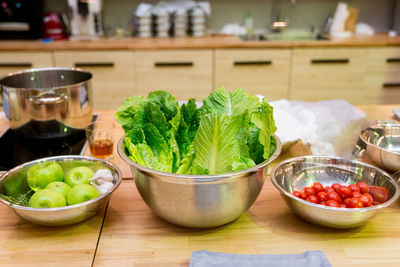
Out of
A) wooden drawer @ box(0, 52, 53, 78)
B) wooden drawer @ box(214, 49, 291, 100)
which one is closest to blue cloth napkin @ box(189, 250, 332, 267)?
wooden drawer @ box(214, 49, 291, 100)

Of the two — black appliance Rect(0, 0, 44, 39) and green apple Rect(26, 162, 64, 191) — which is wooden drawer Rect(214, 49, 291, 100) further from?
green apple Rect(26, 162, 64, 191)

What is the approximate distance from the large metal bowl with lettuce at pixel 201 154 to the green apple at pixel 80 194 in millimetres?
109

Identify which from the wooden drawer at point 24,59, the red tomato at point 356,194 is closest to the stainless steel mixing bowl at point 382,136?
the red tomato at point 356,194

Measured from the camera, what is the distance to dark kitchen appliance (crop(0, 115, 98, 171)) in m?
1.26

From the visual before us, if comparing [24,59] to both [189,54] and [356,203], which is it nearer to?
[189,54]

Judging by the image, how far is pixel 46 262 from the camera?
2.59 feet

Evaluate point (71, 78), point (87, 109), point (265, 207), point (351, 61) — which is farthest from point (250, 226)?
point (351, 61)

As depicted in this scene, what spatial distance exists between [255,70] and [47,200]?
2.36 meters

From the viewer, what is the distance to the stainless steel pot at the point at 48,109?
1255 mm

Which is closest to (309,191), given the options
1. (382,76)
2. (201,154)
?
(201,154)

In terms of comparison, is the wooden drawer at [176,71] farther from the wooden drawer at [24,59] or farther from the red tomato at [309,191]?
the red tomato at [309,191]

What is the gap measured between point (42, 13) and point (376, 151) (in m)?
2.98

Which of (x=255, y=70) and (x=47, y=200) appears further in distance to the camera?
(x=255, y=70)

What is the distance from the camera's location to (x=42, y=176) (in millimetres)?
961
